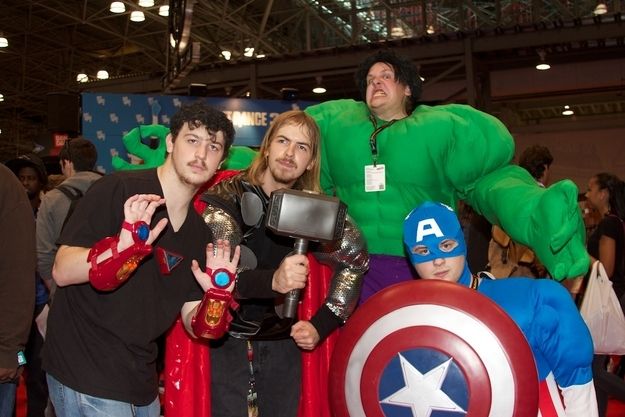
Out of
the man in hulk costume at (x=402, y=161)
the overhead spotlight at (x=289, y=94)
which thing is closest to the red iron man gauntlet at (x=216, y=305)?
the man in hulk costume at (x=402, y=161)

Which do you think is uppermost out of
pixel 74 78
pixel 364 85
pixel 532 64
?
pixel 74 78

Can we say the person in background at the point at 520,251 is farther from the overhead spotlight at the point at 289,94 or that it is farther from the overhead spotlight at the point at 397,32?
the overhead spotlight at the point at 397,32

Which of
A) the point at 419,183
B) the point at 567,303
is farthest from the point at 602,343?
the point at 567,303

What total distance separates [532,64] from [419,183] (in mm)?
9118

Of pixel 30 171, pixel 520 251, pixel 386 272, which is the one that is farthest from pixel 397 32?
pixel 386 272

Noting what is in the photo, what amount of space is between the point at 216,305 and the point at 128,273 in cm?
31

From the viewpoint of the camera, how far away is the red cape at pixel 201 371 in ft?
8.63

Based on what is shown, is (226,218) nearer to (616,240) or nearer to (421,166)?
(421,166)

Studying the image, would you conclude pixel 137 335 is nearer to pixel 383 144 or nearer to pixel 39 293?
pixel 383 144

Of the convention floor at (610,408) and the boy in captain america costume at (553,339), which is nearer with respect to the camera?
the boy in captain america costume at (553,339)

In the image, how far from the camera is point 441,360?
1.86m

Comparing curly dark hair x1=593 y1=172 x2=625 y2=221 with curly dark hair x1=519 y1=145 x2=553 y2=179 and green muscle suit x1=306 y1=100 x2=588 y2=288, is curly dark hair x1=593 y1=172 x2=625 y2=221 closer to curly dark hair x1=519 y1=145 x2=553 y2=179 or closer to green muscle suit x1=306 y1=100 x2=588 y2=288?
curly dark hair x1=519 y1=145 x2=553 y2=179

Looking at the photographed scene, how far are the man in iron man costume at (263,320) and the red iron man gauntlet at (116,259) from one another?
65cm

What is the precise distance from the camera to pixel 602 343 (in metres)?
3.77
